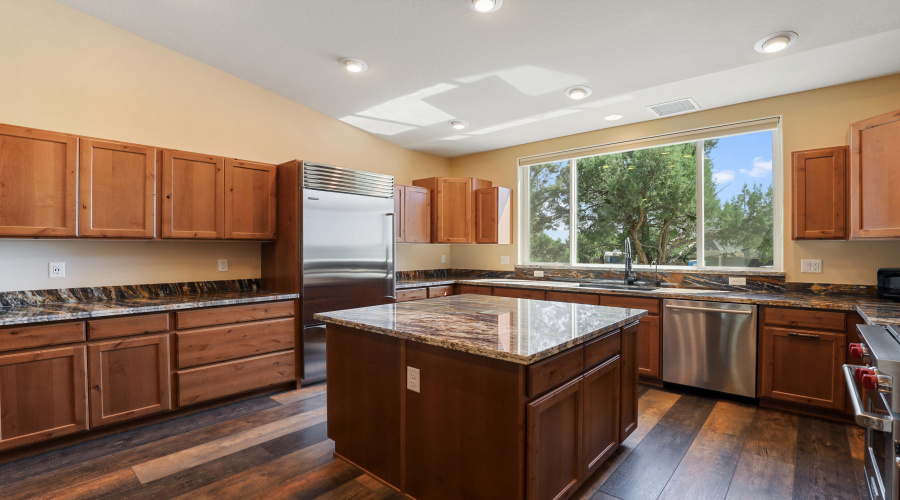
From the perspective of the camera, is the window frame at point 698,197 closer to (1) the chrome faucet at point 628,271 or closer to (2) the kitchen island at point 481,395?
(1) the chrome faucet at point 628,271

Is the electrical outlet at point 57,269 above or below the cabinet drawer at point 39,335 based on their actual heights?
above

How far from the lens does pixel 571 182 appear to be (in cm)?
500

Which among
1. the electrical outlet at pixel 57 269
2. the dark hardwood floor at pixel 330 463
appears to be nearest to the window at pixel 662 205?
the dark hardwood floor at pixel 330 463

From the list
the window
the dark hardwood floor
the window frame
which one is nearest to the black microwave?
the window frame

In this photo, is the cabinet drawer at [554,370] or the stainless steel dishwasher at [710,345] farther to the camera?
the stainless steel dishwasher at [710,345]

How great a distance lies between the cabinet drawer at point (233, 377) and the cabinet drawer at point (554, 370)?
263cm

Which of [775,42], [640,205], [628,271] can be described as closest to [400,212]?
[628,271]

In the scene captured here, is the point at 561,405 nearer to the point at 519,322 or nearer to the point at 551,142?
the point at 519,322

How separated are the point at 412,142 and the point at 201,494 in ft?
13.7

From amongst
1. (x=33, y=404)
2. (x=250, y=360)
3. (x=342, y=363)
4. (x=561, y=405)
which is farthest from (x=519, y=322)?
(x=33, y=404)

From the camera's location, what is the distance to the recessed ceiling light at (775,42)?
254cm

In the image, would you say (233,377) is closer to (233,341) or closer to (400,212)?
(233,341)

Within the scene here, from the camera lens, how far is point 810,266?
11.2 feet

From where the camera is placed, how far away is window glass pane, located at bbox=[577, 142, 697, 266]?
4180mm
